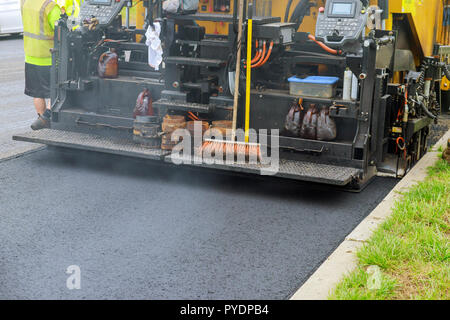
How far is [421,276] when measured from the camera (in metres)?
4.30

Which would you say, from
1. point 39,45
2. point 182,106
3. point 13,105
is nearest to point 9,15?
point 13,105

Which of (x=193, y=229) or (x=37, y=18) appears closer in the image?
(x=193, y=229)

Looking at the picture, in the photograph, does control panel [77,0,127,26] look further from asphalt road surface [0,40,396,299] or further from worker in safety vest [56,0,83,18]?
asphalt road surface [0,40,396,299]

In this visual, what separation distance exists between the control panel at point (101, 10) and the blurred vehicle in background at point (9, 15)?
12942 millimetres

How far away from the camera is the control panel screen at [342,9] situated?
20.3 feet

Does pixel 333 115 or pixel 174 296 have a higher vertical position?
pixel 333 115

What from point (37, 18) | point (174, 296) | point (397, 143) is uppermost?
point (37, 18)

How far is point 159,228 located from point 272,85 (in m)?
2.23

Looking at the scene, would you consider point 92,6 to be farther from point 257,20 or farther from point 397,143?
point 397,143

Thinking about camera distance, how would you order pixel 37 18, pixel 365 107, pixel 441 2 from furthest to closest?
pixel 441 2, pixel 37 18, pixel 365 107

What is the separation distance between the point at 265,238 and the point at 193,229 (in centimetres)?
55

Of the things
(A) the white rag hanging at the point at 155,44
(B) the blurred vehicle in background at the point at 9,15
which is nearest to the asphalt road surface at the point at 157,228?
(A) the white rag hanging at the point at 155,44

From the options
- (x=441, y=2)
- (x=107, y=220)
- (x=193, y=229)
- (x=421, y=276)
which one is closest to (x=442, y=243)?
(x=421, y=276)

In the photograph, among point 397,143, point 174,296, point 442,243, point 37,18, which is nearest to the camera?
point 174,296
